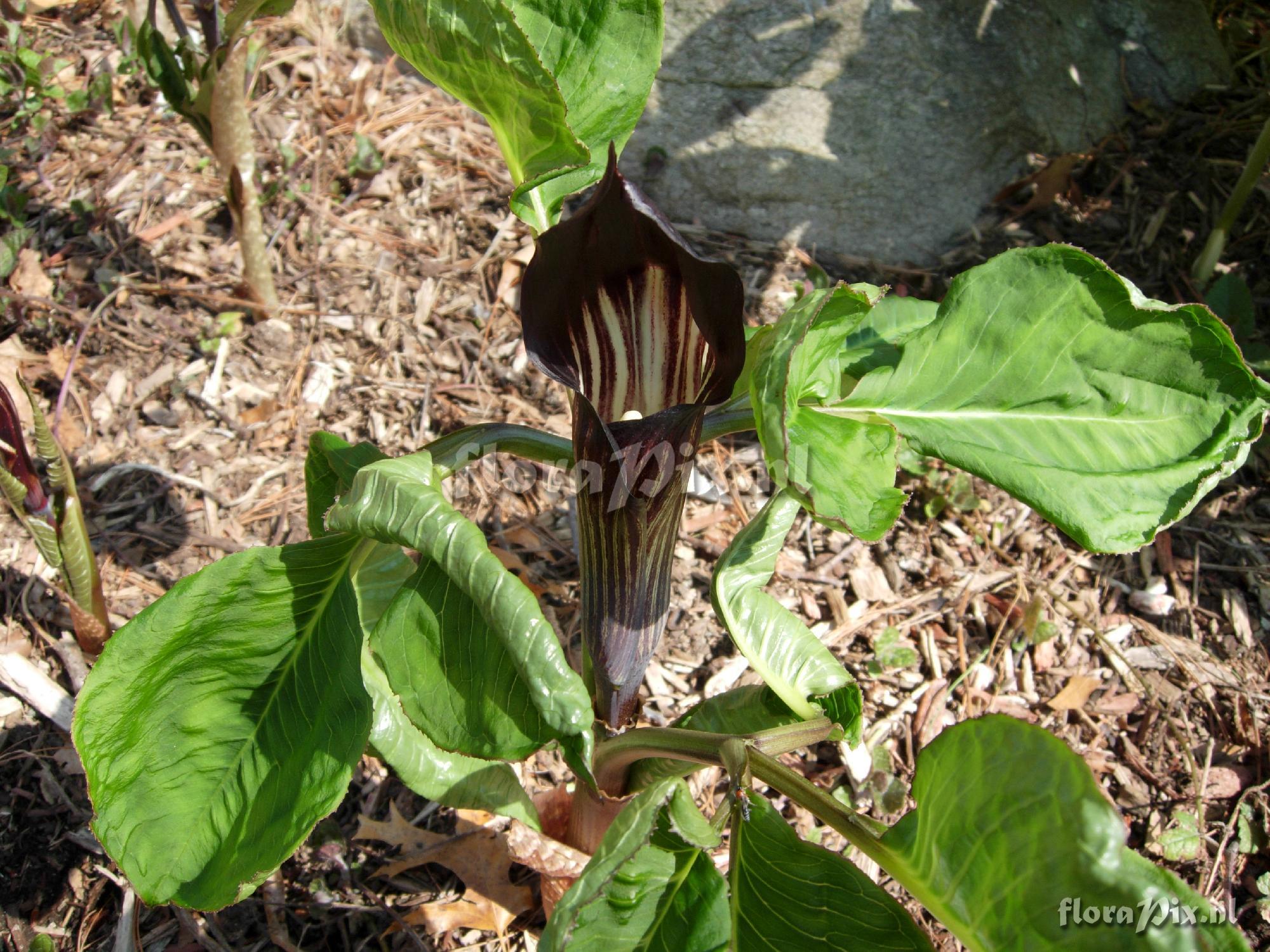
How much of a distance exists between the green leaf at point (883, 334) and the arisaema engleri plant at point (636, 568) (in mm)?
118

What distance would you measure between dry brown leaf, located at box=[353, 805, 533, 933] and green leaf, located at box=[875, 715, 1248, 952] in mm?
860

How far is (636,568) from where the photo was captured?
118 cm

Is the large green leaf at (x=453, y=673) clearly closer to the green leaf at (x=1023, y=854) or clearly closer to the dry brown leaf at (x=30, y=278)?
the green leaf at (x=1023, y=854)

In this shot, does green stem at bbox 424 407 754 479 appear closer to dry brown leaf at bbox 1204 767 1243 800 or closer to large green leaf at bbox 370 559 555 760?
large green leaf at bbox 370 559 555 760

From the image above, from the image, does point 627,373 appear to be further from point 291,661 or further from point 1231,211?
point 1231,211

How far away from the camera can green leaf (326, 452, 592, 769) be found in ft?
2.94

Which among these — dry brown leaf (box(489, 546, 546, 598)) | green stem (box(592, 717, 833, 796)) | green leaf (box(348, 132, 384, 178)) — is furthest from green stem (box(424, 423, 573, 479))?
green leaf (box(348, 132, 384, 178))

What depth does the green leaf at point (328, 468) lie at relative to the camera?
1.26 m

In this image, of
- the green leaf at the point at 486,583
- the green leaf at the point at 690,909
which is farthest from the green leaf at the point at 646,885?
the green leaf at the point at 486,583

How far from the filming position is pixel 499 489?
7.03 feet

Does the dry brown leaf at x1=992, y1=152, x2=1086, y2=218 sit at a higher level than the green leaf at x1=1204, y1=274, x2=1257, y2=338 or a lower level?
higher

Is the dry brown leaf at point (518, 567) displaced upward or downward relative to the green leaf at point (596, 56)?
downward

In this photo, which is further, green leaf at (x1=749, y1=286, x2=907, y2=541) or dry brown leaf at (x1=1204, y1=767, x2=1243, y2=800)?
dry brown leaf at (x1=1204, y1=767, x2=1243, y2=800)

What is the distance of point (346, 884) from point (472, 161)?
1.84 m
